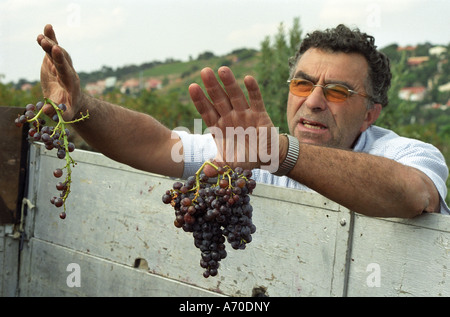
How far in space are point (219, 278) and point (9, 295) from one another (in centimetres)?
195

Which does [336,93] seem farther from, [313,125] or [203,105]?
[203,105]

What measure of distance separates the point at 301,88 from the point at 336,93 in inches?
9.4

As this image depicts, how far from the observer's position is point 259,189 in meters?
3.30

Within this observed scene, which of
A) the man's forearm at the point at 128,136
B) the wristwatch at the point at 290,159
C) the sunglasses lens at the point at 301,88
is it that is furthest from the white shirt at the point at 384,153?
the wristwatch at the point at 290,159

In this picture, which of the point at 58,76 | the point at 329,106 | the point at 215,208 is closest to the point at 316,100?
the point at 329,106

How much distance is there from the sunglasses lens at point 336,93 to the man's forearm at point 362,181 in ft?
3.80

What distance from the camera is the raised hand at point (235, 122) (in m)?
2.10

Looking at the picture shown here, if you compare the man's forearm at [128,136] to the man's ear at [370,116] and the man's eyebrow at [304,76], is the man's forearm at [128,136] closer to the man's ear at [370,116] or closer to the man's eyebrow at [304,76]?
the man's eyebrow at [304,76]

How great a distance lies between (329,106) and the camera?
12.0 ft

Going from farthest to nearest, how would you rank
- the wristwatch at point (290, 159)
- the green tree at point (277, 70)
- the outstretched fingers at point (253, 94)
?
the green tree at point (277, 70) < the wristwatch at point (290, 159) < the outstretched fingers at point (253, 94)

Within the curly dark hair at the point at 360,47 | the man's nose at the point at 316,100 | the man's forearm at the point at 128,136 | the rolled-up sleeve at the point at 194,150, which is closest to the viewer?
the man's forearm at the point at 128,136

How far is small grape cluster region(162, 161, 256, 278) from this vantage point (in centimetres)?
186
